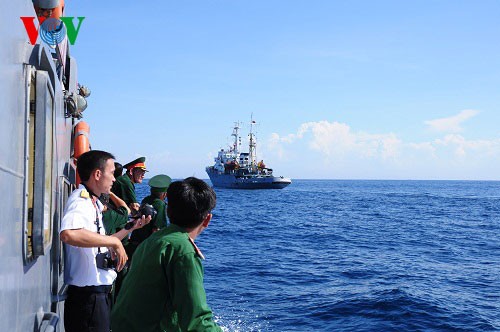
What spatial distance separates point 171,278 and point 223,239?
1087 inches

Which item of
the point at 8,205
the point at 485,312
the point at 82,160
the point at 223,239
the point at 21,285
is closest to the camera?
the point at 8,205

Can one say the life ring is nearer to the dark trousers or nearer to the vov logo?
the vov logo

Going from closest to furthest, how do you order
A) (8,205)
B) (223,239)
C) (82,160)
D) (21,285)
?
(8,205) → (21,285) → (82,160) → (223,239)

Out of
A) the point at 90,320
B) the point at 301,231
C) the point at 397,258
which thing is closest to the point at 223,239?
the point at 301,231

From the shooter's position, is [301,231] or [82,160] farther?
[301,231]

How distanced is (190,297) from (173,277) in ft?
0.42

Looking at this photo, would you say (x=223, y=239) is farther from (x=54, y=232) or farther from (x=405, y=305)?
(x=54, y=232)

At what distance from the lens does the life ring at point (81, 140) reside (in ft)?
18.2

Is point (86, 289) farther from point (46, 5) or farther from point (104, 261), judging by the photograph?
point (46, 5)

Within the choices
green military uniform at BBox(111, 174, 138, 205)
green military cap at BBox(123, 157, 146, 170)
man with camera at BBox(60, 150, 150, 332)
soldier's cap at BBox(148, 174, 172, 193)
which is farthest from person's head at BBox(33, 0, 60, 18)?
green military cap at BBox(123, 157, 146, 170)

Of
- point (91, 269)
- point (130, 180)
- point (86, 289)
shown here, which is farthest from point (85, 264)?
point (130, 180)

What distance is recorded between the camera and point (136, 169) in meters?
6.21

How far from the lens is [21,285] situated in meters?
2.11

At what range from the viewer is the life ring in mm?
5539
